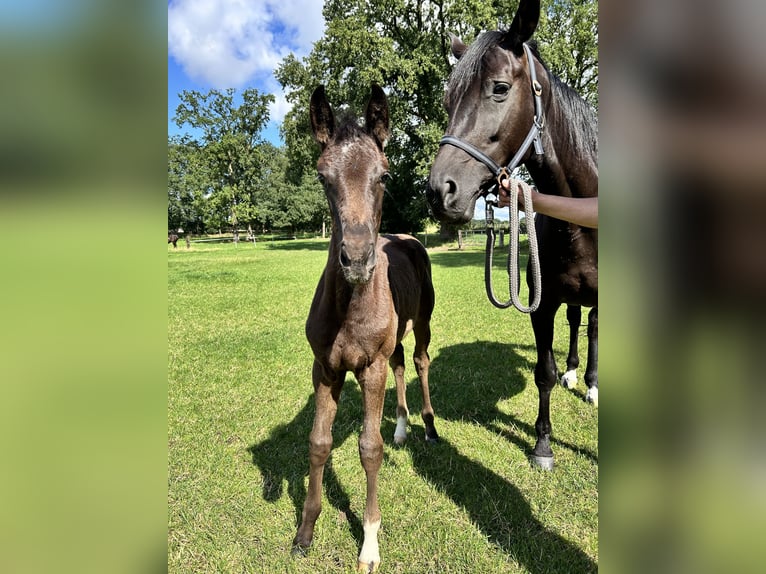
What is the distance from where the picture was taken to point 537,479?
3355mm

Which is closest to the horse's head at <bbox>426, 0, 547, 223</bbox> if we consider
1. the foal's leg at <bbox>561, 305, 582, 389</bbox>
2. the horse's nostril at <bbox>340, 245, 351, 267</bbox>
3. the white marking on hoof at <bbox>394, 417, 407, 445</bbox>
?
the horse's nostril at <bbox>340, 245, 351, 267</bbox>

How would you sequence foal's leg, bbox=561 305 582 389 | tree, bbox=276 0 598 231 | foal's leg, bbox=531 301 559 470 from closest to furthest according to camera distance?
foal's leg, bbox=531 301 559 470 → foal's leg, bbox=561 305 582 389 → tree, bbox=276 0 598 231

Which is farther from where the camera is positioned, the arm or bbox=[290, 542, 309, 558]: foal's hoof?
bbox=[290, 542, 309, 558]: foal's hoof

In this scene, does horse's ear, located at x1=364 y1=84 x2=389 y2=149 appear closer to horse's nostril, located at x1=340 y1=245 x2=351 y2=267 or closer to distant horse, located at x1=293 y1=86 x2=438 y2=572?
distant horse, located at x1=293 y1=86 x2=438 y2=572

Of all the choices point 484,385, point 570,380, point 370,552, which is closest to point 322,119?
point 370,552

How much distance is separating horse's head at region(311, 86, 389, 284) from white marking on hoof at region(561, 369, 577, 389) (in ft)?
12.9

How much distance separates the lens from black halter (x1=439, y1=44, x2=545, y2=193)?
7.45 ft

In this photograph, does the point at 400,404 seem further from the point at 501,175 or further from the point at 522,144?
the point at 522,144

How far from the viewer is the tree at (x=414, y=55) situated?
59.3ft

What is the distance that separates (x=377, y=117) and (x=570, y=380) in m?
4.18

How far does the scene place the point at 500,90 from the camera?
2352mm

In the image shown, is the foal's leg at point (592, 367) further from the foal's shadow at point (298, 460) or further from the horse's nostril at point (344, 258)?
the horse's nostril at point (344, 258)
